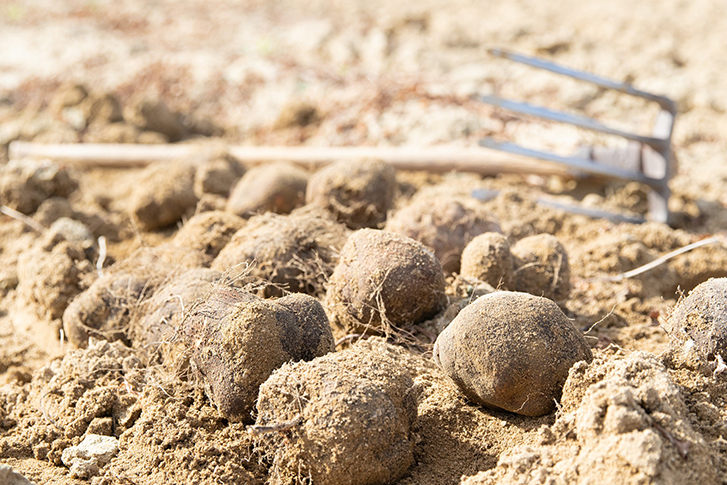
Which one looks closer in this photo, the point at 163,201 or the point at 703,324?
the point at 703,324

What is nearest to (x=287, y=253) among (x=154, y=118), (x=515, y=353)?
(x=515, y=353)

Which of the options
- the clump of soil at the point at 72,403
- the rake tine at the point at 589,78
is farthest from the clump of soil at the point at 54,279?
the rake tine at the point at 589,78

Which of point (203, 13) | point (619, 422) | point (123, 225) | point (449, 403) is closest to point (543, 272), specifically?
point (449, 403)

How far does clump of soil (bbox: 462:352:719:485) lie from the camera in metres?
1.91

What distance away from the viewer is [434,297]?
3.09m

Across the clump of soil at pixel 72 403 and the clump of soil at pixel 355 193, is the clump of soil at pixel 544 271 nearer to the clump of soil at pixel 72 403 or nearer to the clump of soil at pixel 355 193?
the clump of soil at pixel 355 193

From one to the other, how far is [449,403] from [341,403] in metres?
0.61

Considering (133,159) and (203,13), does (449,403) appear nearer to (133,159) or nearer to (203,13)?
(133,159)

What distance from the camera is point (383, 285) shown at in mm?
2998

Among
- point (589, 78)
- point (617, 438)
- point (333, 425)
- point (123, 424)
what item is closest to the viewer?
point (617, 438)

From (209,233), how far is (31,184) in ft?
7.25

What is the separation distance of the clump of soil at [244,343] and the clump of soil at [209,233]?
111cm

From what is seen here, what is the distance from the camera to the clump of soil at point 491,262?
10.8 feet

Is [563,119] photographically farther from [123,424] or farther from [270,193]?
[123,424]
